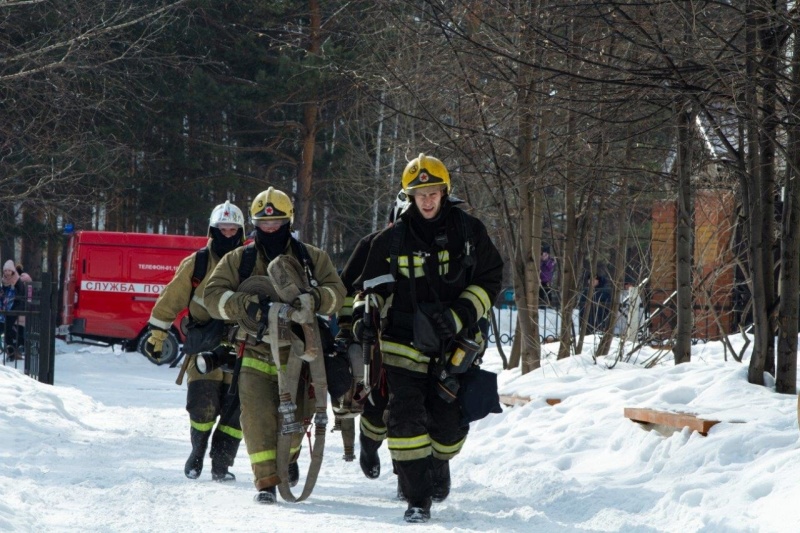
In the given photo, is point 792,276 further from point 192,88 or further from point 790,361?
point 192,88

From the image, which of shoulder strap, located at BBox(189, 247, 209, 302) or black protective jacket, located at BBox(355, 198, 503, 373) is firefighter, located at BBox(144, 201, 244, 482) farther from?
black protective jacket, located at BBox(355, 198, 503, 373)

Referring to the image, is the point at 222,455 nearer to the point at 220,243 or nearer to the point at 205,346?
the point at 205,346

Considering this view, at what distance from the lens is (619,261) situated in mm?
12609

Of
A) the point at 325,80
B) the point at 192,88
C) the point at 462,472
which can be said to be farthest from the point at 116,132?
the point at 462,472

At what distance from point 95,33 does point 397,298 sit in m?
8.76

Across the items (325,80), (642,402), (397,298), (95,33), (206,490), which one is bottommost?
(206,490)

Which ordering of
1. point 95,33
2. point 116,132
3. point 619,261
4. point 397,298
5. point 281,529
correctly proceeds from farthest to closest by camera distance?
point 116,132, point 95,33, point 619,261, point 397,298, point 281,529

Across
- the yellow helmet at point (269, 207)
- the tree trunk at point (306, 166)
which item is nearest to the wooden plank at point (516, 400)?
the yellow helmet at point (269, 207)

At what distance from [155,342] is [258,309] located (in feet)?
4.33

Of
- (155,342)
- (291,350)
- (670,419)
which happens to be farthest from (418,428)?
(155,342)

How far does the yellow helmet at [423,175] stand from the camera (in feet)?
22.0

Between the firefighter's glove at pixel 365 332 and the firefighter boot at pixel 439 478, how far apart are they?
0.82m

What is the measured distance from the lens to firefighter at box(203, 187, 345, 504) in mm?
7055

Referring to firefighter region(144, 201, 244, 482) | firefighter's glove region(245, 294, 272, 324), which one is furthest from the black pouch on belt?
firefighter's glove region(245, 294, 272, 324)
